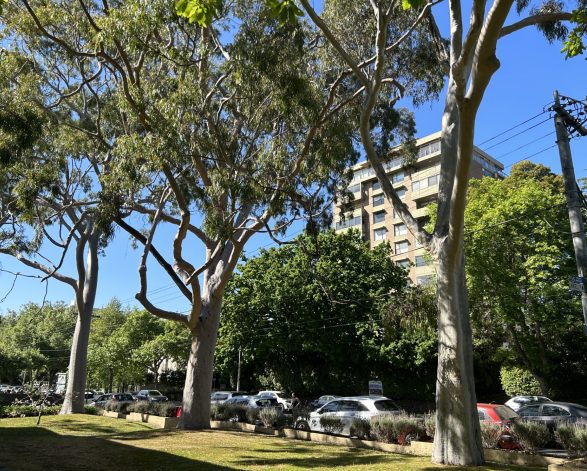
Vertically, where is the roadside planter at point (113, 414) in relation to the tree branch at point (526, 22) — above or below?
below

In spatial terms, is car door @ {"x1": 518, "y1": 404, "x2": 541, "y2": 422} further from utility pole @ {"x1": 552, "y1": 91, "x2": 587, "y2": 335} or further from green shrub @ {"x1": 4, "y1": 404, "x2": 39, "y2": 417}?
green shrub @ {"x1": 4, "y1": 404, "x2": 39, "y2": 417}

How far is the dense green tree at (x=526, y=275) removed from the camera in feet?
87.4

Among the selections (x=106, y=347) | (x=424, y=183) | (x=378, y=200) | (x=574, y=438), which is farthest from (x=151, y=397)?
(x=378, y=200)

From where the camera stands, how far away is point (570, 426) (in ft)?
39.5

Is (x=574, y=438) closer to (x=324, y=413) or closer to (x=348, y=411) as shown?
(x=348, y=411)

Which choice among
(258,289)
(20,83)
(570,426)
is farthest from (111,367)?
(570,426)

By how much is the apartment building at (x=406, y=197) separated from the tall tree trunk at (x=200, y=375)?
116ft

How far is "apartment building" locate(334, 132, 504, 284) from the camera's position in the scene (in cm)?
A: 5666

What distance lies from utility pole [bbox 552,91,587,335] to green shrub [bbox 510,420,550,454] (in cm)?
256

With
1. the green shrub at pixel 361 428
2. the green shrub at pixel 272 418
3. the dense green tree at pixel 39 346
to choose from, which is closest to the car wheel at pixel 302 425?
the green shrub at pixel 272 418

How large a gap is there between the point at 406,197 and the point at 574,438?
164ft

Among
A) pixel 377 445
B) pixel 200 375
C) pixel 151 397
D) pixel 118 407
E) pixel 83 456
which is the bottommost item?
pixel 83 456

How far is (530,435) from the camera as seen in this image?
12.1m

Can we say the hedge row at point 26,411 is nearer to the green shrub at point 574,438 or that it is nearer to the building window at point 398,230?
the green shrub at point 574,438
